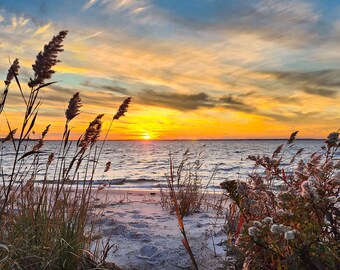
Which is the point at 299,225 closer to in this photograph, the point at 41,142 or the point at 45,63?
the point at 45,63

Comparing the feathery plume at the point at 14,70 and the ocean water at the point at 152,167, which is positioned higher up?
the feathery plume at the point at 14,70

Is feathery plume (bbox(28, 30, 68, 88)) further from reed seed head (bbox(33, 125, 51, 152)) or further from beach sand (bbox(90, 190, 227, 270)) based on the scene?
beach sand (bbox(90, 190, 227, 270))

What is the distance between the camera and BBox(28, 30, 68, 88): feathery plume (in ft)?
7.64

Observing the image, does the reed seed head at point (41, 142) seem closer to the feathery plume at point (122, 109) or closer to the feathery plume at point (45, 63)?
the feathery plume at point (122, 109)

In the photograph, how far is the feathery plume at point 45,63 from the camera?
2330 mm

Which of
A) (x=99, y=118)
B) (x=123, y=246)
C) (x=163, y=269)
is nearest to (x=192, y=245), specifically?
(x=163, y=269)

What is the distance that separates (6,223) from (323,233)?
271cm

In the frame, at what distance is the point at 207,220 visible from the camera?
604 centimetres

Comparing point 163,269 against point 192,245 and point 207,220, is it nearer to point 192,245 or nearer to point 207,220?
point 192,245

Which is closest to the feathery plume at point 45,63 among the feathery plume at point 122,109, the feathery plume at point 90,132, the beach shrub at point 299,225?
the feathery plume at point 90,132

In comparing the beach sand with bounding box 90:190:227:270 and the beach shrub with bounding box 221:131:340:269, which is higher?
the beach shrub with bounding box 221:131:340:269

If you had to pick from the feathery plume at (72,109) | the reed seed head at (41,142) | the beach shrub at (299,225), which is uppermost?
the feathery plume at (72,109)

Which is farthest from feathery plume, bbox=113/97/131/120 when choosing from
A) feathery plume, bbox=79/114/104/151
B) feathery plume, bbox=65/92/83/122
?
feathery plume, bbox=65/92/83/122

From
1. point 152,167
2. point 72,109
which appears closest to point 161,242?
point 72,109
